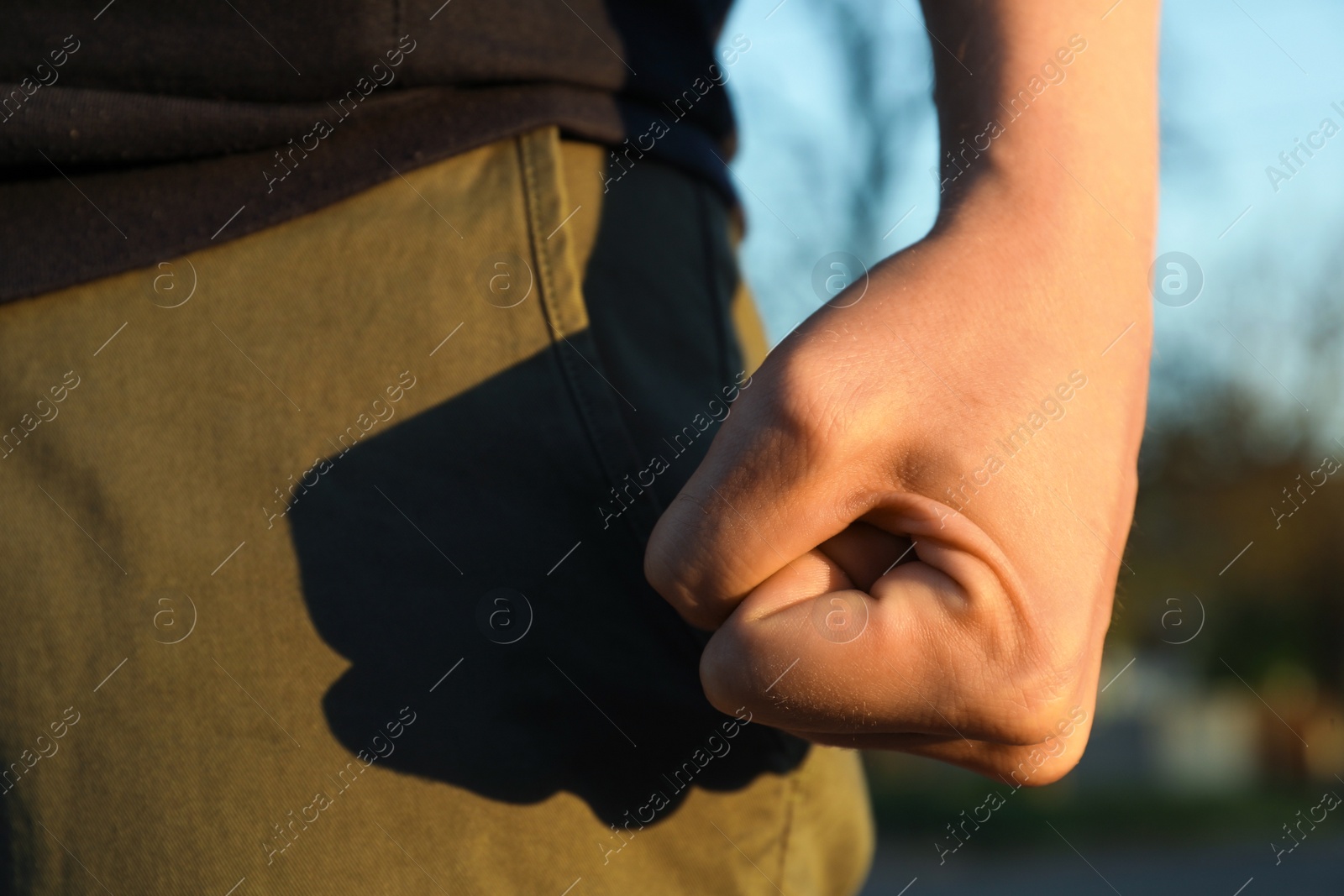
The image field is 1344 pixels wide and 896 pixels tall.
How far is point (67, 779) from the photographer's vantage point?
0.77m

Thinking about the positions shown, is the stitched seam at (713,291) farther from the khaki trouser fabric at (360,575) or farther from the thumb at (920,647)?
the thumb at (920,647)

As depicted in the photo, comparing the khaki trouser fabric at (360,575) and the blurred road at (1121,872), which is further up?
the khaki trouser fabric at (360,575)

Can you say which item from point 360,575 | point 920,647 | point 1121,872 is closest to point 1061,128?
point 920,647

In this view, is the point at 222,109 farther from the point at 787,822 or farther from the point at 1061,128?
the point at 787,822

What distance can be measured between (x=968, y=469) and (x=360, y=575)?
50 centimetres

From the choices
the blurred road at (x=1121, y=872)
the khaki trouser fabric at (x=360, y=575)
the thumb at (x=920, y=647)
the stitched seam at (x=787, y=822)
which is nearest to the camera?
the thumb at (x=920, y=647)

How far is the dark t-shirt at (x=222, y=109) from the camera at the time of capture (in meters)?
0.83

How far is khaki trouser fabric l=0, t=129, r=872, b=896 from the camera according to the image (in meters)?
0.77

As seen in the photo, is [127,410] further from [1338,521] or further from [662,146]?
[1338,521]

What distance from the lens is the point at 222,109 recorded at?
0.85m

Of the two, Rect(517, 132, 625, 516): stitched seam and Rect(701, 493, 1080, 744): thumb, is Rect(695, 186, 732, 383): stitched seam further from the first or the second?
Rect(701, 493, 1080, 744): thumb

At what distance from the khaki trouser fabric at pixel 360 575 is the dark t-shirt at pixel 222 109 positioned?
23mm

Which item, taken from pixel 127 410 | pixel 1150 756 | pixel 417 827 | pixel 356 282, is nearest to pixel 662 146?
pixel 356 282

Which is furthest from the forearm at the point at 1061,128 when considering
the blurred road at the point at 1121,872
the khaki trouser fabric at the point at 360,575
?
the blurred road at the point at 1121,872
